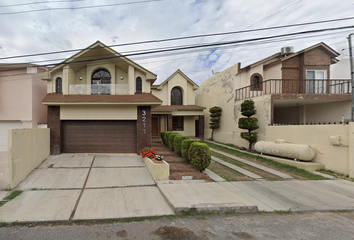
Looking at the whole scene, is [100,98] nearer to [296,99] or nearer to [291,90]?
[296,99]

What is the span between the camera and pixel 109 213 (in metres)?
4.45

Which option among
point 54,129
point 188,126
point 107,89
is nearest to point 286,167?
point 107,89

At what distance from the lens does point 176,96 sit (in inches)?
777

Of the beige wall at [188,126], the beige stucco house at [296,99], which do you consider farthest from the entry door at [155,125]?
the beige stucco house at [296,99]

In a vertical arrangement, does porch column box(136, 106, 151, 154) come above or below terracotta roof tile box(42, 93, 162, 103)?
below

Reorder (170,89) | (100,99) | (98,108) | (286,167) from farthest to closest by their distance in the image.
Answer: (170,89) < (98,108) < (100,99) < (286,167)

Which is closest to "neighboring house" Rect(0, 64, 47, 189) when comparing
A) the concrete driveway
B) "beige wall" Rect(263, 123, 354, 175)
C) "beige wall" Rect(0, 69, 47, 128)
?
"beige wall" Rect(0, 69, 47, 128)

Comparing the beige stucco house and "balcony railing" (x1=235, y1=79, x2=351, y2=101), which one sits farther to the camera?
"balcony railing" (x1=235, y1=79, x2=351, y2=101)

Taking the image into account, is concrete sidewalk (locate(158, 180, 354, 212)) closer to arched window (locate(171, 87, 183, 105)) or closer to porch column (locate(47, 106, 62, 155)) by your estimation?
porch column (locate(47, 106, 62, 155))

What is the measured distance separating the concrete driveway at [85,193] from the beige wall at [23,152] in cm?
30

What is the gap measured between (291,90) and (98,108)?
13733mm

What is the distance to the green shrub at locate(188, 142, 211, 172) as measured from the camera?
25.2 feet

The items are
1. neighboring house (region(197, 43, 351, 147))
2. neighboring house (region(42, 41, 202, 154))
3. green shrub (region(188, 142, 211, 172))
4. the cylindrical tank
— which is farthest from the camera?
neighboring house (region(197, 43, 351, 147))

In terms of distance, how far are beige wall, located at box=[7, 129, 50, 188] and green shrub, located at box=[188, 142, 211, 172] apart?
653cm
